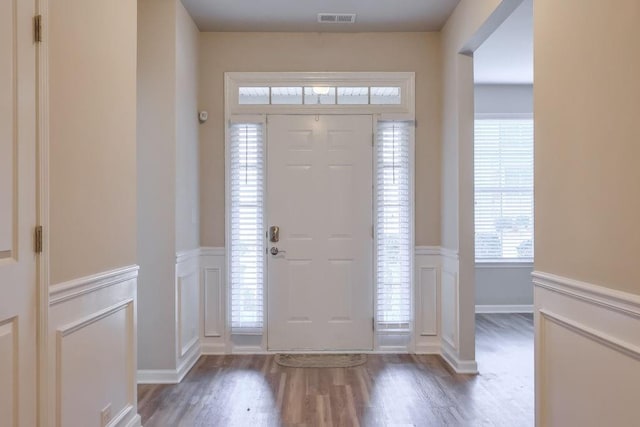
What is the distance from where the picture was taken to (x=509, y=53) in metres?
4.99

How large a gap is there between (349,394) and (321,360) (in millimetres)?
803

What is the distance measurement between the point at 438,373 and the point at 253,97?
288 centimetres

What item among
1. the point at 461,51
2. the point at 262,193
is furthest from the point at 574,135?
the point at 262,193

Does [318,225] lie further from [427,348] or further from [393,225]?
[427,348]

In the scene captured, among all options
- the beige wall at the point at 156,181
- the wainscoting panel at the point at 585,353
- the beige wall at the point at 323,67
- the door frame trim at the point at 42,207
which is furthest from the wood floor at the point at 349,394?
the door frame trim at the point at 42,207

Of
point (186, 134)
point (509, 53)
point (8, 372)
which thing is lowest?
point (8, 372)

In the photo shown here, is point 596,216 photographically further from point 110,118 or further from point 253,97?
point 253,97

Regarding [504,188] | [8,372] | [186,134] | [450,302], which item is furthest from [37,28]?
[504,188]

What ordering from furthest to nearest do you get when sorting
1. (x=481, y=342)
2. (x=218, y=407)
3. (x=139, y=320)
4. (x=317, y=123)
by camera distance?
(x=481, y=342)
(x=317, y=123)
(x=139, y=320)
(x=218, y=407)

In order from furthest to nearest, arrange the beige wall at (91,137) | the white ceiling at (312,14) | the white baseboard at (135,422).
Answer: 1. the white ceiling at (312,14)
2. the white baseboard at (135,422)
3. the beige wall at (91,137)

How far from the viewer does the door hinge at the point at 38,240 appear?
175cm

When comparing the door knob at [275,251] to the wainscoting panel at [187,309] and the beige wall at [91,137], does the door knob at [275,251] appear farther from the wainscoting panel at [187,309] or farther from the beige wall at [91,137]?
the beige wall at [91,137]

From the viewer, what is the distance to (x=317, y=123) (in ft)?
14.6

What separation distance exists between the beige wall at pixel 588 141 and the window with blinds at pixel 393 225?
81.9 inches
